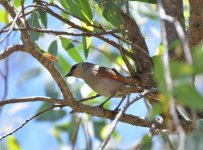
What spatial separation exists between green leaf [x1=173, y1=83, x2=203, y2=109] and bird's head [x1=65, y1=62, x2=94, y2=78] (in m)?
2.28

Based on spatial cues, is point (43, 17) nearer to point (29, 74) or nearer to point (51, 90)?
point (51, 90)

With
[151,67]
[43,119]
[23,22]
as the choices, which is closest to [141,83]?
[151,67]

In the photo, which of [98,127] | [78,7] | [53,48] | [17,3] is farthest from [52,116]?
[78,7]

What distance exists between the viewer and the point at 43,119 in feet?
11.5

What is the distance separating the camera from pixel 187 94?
3.34ft

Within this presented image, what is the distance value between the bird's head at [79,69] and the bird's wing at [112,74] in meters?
0.10

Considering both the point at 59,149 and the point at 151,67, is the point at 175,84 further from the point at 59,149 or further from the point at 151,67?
the point at 59,149

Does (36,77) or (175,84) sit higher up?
(175,84)

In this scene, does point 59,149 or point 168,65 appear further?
point 59,149

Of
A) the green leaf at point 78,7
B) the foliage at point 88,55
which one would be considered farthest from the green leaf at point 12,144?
the green leaf at point 78,7

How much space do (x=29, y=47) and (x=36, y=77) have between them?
1782mm

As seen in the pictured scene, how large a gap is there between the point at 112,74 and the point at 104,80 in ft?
0.39

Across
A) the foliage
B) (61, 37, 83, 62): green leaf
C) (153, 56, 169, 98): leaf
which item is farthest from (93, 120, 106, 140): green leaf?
(153, 56, 169, 98): leaf

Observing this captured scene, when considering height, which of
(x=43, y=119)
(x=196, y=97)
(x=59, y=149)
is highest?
(x=196, y=97)
